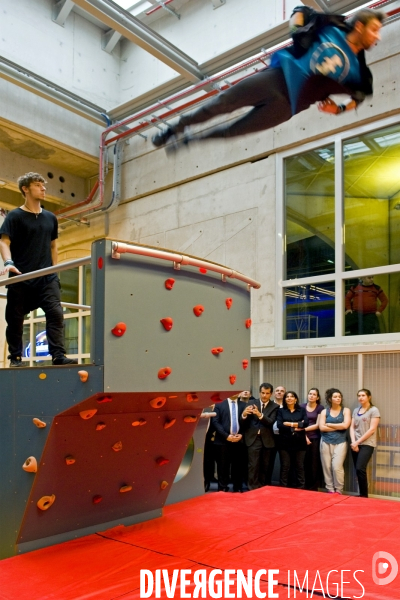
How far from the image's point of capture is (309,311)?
8.95 m

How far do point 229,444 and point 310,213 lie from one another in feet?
12.9

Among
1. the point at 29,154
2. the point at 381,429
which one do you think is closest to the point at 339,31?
the point at 381,429

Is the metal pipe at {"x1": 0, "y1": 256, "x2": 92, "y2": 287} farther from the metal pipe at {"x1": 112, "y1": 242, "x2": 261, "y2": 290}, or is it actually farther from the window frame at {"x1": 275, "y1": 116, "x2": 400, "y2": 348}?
the window frame at {"x1": 275, "y1": 116, "x2": 400, "y2": 348}

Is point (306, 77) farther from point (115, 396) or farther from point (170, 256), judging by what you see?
point (115, 396)

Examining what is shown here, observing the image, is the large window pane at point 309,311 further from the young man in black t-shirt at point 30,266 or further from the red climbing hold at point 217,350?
the young man in black t-shirt at point 30,266

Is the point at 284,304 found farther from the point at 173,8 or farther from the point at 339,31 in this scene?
the point at 173,8

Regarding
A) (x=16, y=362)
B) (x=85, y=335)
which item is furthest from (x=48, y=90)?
(x=16, y=362)

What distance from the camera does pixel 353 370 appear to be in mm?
8289

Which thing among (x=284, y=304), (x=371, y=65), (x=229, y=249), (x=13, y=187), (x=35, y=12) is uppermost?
(x=35, y=12)

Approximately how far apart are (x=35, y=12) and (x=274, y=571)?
10.5m

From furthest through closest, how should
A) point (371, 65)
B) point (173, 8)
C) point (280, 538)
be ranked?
point (173, 8), point (371, 65), point (280, 538)

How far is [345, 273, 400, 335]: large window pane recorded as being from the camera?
812 cm

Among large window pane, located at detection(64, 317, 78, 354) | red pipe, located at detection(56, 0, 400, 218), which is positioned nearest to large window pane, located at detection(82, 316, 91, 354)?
large window pane, located at detection(64, 317, 78, 354)

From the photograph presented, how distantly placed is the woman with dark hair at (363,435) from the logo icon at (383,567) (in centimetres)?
367
